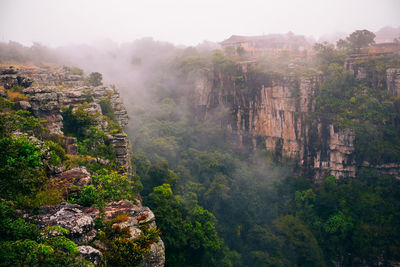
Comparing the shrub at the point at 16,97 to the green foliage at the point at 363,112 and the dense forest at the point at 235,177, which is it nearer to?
the dense forest at the point at 235,177

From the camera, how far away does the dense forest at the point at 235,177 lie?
1759 centimetres

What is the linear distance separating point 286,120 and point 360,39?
18052 mm

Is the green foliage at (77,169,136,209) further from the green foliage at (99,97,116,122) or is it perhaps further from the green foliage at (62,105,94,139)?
the green foliage at (99,97,116,122)

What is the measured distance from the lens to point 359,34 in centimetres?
4631

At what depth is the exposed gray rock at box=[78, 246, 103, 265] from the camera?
9.52 meters

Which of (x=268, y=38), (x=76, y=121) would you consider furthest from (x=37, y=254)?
(x=268, y=38)

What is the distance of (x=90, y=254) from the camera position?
380 inches

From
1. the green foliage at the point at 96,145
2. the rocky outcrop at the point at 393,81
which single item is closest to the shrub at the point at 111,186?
the green foliage at the point at 96,145

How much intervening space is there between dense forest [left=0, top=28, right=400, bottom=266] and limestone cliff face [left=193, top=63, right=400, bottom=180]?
1.06 metres

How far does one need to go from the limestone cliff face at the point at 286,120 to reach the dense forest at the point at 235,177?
3.49 feet

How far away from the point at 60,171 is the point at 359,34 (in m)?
49.8

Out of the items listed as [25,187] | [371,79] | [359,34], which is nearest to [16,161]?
[25,187]

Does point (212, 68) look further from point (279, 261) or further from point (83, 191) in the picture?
point (83, 191)

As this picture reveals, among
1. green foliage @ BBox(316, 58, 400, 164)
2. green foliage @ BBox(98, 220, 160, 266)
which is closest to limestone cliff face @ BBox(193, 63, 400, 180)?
green foliage @ BBox(316, 58, 400, 164)
